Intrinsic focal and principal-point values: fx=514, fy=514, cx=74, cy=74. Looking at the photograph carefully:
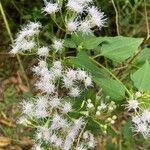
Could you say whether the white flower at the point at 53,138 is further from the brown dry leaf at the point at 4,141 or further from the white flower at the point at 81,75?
the brown dry leaf at the point at 4,141

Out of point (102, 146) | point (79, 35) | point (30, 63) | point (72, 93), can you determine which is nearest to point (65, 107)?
point (72, 93)

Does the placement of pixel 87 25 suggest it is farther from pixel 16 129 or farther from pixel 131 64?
pixel 16 129

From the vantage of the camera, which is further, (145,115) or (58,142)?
(58,142)

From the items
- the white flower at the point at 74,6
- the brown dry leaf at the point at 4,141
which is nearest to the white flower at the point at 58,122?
the white flower at the point at 74,6

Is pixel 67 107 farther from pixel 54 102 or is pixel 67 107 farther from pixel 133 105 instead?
pixel 133 105

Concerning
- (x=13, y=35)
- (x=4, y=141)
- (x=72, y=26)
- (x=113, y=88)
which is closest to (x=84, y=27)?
(x=72, y=26)

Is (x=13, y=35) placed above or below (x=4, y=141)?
above
